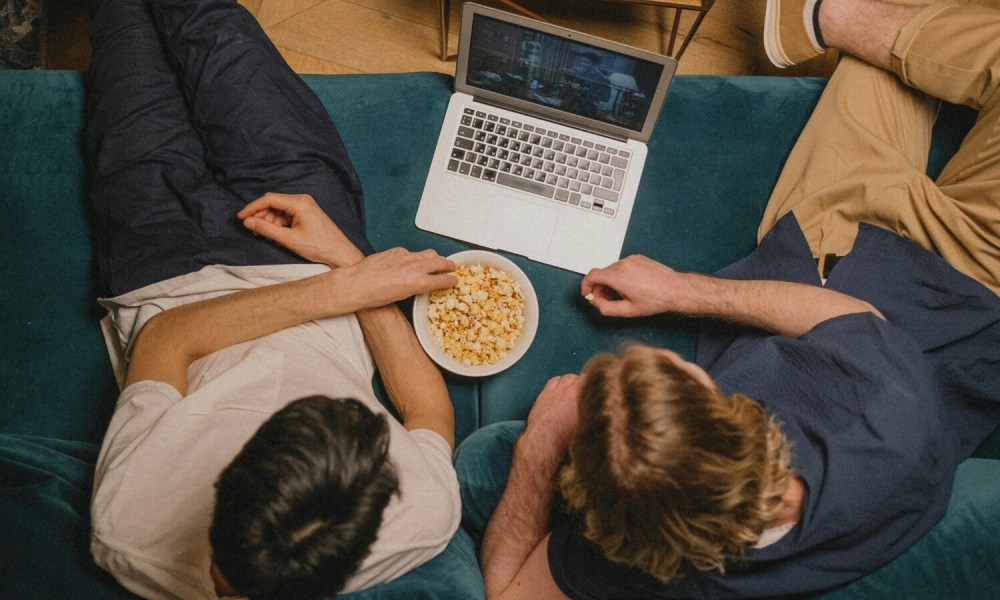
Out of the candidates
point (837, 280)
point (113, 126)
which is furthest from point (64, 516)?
point (837, 280)

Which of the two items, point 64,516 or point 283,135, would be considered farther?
point 283,135

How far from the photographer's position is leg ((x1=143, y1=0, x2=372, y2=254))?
130 centimetres

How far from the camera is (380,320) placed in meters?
1.25

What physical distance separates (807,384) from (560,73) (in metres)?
0.78

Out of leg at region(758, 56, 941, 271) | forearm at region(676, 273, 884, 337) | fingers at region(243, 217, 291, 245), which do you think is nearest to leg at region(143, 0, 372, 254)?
fingers at region(243, 217, 291, 245)

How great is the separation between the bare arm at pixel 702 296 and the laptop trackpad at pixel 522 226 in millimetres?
152

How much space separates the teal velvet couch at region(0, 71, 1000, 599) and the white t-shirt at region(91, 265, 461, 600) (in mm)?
171

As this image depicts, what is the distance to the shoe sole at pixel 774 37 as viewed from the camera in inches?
63.7

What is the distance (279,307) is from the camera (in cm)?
115

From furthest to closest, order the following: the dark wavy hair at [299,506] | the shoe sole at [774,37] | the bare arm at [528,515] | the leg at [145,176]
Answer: the shoe sole at [774,37] < the leg at [145,176] < the bare arm at [528,515] < the dark wavy hair at [299,506]

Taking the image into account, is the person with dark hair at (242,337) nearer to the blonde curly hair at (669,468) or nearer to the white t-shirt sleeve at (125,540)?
the white t-shirt sleeve at (125,540)

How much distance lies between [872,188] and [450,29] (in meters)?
1.29

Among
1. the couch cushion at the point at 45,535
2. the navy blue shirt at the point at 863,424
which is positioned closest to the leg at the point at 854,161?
the navy blue shirt at the point at 863,424

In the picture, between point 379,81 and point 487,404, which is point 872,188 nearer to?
point 487,404
